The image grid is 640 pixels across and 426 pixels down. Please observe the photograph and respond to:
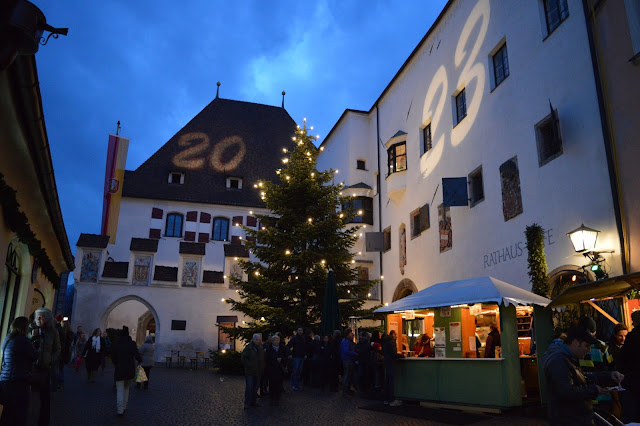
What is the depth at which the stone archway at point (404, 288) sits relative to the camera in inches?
893

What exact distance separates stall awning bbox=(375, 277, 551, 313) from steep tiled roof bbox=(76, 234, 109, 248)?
1837cm

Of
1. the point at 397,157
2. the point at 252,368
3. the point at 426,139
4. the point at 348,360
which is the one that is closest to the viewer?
the point at 252,368

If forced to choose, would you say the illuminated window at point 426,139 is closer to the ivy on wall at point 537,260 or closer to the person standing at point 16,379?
the ivy on wall at point 537,260

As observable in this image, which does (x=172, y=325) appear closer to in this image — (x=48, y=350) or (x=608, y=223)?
(x=48, y=350)

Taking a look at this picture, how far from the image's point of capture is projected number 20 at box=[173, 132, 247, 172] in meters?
36.6

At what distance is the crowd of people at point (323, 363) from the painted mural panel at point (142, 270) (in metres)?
13.2

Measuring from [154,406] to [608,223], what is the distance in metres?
10.6

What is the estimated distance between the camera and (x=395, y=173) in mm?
24406

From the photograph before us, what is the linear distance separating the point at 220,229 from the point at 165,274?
7.73m

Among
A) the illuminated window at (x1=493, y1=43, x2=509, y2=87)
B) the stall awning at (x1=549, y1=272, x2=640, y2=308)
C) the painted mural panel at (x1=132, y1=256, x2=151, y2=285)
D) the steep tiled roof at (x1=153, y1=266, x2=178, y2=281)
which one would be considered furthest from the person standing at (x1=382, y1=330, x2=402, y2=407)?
the painted mural panel at (x1=132, y1=256, x2=151, y2=285)

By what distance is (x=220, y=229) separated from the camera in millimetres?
34688

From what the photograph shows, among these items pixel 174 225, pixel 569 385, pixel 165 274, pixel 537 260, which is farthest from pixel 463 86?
pixel 174 225

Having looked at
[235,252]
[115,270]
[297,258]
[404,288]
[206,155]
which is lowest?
[404,288]

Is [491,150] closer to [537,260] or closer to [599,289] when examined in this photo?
[537,260]
